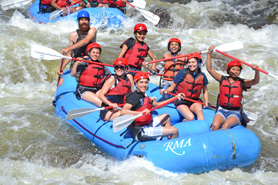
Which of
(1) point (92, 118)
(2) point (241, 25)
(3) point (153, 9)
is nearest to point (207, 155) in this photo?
(1) point (92, 118)

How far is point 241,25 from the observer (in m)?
10.8

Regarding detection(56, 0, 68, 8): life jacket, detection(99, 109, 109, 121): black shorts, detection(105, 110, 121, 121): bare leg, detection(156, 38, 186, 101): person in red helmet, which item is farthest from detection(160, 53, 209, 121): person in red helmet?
detection(56, 0, 68, 8): life jacket

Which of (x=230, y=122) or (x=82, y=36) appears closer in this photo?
(x=230, y=122)

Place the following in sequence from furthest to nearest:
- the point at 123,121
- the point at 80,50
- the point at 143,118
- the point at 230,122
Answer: the point at 80,50 < the point at 230,122 < the point at 143,118 < the point at 123,121

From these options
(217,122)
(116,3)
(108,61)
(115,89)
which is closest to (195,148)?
(217,122)

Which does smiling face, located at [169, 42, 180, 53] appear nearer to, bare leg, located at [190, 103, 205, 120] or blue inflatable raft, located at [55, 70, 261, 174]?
bare leg, located at [190, 103, 205, 120]

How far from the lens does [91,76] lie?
539cm

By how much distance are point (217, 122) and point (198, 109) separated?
15.3 inches

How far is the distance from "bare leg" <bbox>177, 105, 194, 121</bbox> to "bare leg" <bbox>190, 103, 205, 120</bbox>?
0.06 m

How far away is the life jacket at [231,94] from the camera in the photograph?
15.6ft

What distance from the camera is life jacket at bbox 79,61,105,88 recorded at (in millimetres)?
5395

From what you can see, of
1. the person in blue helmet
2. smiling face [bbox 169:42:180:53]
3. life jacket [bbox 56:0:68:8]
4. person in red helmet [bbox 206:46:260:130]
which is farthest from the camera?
life jacket [bbox 56:0:68:8]

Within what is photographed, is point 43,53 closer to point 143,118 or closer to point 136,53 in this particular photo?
point 136,53

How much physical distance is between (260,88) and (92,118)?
12.9 ft
